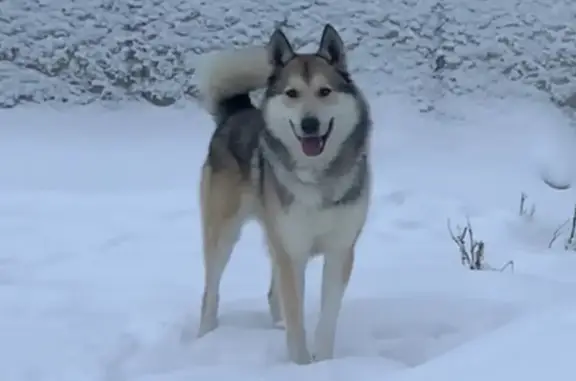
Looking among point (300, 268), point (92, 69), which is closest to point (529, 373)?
point (300, 268)

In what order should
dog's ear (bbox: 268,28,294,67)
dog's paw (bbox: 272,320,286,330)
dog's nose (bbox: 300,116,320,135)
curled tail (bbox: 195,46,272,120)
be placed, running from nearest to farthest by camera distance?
dog's nose (bbox: 300,116,320,135)
dog's ear (bbox: 268,28,294,67)
curled tail (bbox: 195,46,272,120)
dog's paw (bbox: 272,320,286,330)

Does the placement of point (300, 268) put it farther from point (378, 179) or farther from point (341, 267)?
point (378, 179)

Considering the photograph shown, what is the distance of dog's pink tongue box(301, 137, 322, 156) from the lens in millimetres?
3547

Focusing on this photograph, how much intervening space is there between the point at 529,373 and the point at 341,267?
1.48m

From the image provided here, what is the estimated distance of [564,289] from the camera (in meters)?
4.29

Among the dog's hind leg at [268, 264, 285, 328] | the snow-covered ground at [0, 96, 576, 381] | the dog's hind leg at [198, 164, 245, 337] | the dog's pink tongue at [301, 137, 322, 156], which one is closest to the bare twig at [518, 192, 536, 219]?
the snow-covered ground at [0, 96, 576, 381]

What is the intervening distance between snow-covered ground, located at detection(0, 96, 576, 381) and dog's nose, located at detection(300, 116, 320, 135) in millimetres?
826

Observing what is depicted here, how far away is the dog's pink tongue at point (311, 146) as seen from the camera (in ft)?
11.6

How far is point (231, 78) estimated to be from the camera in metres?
4.14

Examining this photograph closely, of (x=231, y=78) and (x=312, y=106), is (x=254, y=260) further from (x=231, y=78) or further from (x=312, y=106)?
(x=312, y=106)

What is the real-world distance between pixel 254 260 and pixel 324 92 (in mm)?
2083

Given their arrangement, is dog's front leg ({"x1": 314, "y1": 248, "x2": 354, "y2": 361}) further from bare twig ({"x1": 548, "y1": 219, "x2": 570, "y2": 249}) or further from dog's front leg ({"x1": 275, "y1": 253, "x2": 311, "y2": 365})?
bare twig ({"x1": 548, "y1": 219, "x2": 570, "y2": 249})

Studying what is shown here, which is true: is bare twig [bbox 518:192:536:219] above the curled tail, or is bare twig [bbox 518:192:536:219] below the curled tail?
below

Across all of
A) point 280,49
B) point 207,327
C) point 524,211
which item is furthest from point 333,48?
point 524,211
